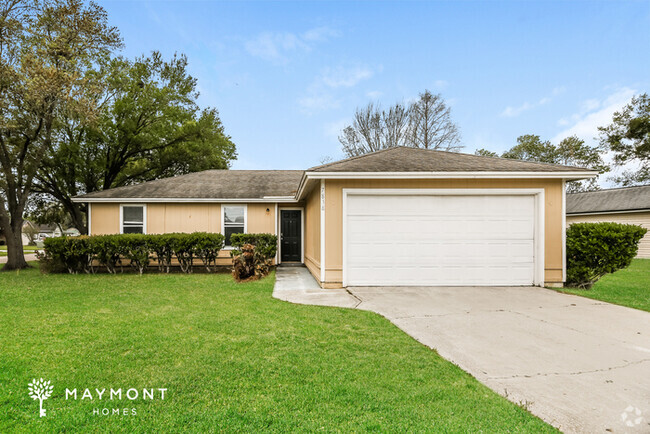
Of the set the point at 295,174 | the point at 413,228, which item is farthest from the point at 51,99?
the point at 413,228

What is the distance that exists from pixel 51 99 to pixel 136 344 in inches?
402

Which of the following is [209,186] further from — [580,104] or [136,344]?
[580,104]

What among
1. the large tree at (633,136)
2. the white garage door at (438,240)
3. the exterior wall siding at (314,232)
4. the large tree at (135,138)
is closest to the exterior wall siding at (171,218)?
the exterior wall siding at (314,232)

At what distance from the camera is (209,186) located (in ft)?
37.5

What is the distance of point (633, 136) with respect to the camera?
24.4 m

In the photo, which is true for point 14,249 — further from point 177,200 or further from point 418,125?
point 418,125

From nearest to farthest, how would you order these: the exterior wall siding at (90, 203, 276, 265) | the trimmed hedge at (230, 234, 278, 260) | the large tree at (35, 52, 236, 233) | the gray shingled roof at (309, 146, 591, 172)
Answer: the gray shingled roof at (309, 146, 591, 172), the trimmed hedge at (230, 234, 278, 260), the exterior wall siding at (90, 203, 276, 265), the large tree at (35, 52, 236, 233)

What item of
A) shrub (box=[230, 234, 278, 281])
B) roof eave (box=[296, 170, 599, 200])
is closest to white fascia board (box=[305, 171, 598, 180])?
roof eave (box=[296, 170, 599, 200])

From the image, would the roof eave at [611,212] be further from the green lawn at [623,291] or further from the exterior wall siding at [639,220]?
the green lawn at [623,291]

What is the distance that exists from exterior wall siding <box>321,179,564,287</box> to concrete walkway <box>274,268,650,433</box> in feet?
2.30

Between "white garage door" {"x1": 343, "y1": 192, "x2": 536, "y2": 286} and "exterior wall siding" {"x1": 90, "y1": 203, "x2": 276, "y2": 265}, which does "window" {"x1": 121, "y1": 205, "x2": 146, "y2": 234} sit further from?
"white garage door" {"x1": 343, "y1": 192, "x2": 536, "y2": 286}

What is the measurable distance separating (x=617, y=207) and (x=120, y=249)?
931 inches

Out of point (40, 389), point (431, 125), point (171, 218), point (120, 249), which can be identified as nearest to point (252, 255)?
point (120, 249)

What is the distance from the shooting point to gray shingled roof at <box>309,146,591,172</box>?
6.91m
